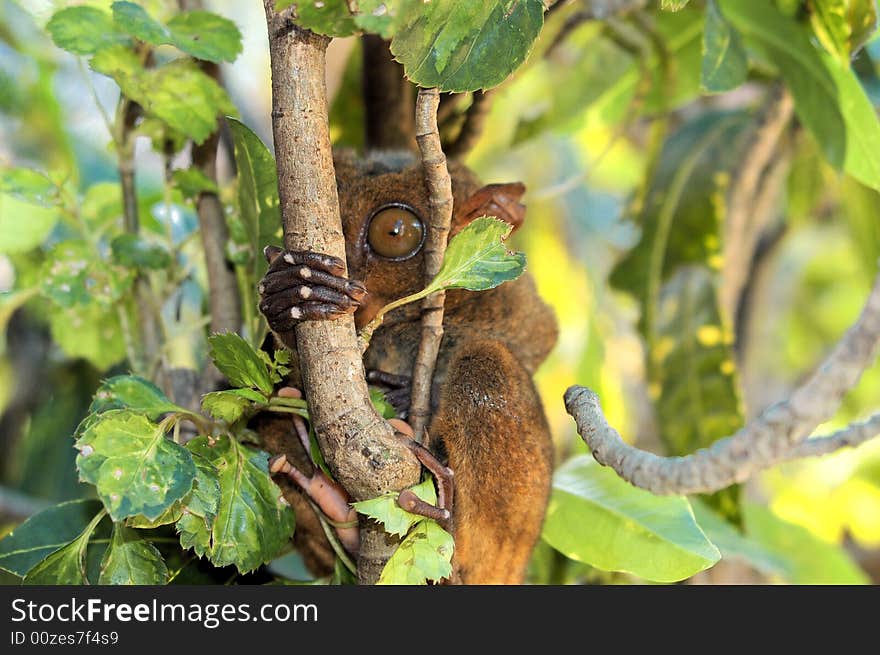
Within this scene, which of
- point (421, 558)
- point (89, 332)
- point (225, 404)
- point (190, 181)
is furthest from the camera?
point (89, 332)

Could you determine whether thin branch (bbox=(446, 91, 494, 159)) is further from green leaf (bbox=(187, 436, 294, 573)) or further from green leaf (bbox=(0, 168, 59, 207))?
green leaf (bbox=(187, 436, 294, 573))

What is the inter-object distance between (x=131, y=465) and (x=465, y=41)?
83cm

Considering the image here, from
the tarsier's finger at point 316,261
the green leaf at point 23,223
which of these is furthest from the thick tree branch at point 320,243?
the green leaf at point 23,223

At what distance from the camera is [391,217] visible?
214 cm

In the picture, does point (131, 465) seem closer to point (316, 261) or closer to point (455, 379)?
point (316, 261)

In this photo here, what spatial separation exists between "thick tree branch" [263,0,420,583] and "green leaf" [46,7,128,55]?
1.50 feet

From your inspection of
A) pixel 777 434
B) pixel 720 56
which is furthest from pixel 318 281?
pixel 720 56

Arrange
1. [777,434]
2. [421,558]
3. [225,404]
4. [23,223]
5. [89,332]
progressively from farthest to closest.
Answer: [89,332] → [23,223] → [225,404] → [421,558] → [777,434]

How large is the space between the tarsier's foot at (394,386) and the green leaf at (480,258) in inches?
19.9

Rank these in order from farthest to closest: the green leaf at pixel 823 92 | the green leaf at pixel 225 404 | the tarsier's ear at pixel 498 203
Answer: the green leaf at pixel 823 92 → the tarsier's ear at pixel 498 203 → the green leaf at pixel 225 404

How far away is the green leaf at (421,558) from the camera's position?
153cm

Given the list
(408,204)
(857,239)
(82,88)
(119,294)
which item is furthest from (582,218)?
(119,294)

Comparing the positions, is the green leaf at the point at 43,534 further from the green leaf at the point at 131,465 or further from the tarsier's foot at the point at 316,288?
the tarsier's foot at the point at 316,288
